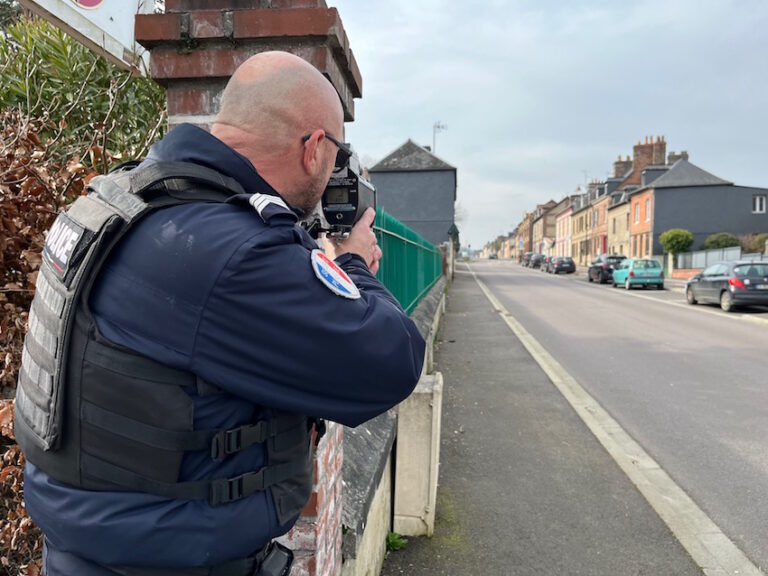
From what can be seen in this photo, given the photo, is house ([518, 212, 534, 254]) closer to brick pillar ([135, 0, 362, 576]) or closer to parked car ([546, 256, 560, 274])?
parked car ([546, 256, 560, 274])

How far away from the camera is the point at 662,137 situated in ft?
162

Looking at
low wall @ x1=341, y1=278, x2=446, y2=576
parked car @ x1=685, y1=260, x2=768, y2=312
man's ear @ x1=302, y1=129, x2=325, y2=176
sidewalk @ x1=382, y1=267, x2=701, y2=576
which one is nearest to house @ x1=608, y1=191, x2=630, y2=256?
parked car @ x1=685, y1=260, x2=768, y2=312

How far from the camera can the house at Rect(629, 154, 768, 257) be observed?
130 ft

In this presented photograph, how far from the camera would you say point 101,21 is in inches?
97.5

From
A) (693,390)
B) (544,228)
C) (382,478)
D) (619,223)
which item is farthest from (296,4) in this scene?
(544,228)

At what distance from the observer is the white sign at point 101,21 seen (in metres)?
2.23

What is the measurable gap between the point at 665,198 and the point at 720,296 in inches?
1126

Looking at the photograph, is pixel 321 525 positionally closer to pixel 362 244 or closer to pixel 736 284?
pixel 362 244

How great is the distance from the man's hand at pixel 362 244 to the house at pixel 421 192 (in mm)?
39611

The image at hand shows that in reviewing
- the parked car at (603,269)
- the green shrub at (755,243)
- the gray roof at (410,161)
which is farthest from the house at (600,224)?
the parked car at (603,269)

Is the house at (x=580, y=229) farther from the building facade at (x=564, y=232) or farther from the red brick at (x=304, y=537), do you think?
the red brick at (x=304, y=537)

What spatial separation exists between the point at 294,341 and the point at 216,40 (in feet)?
4.64

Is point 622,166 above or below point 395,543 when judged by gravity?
above

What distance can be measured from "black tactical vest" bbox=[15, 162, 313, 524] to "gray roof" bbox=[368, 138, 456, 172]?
4094cm
